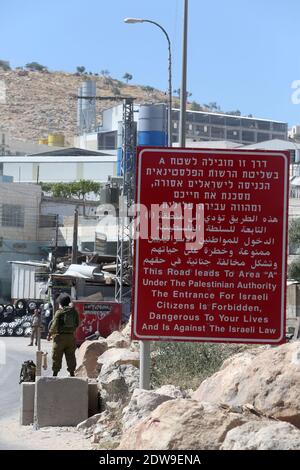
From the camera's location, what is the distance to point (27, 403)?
11.9 metres

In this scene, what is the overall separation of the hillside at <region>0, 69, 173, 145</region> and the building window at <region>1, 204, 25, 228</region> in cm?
11025

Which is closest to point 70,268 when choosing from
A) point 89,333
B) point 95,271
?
point 95,271

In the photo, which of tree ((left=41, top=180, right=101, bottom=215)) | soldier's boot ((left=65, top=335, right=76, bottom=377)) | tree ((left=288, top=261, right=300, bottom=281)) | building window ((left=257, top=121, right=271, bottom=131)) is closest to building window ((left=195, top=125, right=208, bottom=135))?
building window ((left=257, top=121, right=271, bottom=131))

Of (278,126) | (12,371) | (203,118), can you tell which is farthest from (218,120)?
(12,371)

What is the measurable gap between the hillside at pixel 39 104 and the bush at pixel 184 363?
512ft

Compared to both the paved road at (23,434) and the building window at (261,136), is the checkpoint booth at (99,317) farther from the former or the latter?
the building window at (261,136)

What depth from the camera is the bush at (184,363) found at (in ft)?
39.6

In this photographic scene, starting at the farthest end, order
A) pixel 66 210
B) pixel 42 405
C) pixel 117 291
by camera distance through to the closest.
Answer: pixel 66 210 < pixel 117 291 < pixel 42 405

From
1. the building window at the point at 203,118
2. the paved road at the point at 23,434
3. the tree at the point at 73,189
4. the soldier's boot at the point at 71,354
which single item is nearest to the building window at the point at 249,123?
the building window at the point at 203,118

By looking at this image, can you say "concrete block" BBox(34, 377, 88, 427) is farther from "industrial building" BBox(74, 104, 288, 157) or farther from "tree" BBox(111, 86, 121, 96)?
"tree" BBox(111, 86, 121, 96)

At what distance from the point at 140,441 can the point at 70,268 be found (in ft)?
113

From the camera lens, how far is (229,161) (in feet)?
29.1

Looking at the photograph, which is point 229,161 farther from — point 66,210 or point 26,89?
point 26,89

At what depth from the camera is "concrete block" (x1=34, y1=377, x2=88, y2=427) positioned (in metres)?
11.4
